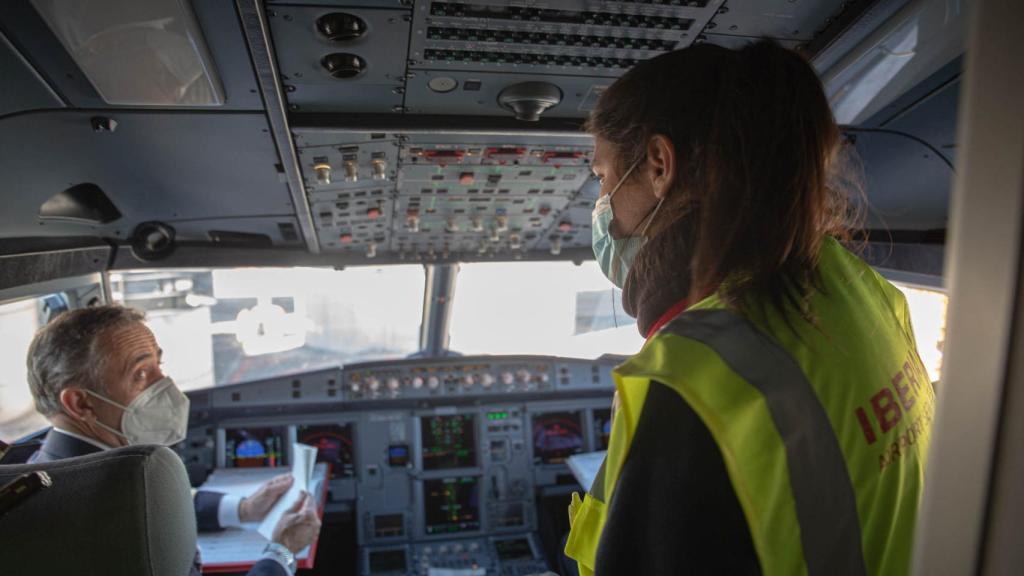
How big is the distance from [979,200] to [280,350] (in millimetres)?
5027

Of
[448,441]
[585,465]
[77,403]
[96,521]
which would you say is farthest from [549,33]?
[448,441]

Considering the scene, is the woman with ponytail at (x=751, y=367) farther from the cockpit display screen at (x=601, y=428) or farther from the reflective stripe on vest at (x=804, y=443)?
the cockpit display screen at (x=601, y=428)

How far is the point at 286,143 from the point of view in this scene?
7.28 feet

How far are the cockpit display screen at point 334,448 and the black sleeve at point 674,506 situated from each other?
436 cm

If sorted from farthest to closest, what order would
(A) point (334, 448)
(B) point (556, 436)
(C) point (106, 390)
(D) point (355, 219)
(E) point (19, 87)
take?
(B) point (556, 436), (A) point (334, 448), (D) point (355, 219), (C) point (106, 390), (E) point (19, 87)

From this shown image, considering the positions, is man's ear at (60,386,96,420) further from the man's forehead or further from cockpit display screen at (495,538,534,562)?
cockpit display screen at (495,538,534,562)

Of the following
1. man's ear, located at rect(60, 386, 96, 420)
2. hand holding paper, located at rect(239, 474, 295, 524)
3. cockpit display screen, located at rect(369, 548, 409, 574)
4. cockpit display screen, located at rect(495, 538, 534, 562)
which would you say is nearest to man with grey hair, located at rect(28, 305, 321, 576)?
man's ear, located at rect(60, 386, 96, 420)

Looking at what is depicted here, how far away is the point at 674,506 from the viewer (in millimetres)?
771

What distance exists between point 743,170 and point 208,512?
345 cm

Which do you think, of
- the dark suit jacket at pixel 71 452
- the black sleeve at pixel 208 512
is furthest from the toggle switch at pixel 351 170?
the black sleeve at pixel 208 512

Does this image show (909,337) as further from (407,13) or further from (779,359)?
(407,13)

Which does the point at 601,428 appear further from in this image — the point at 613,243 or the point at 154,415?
the point at 613,243

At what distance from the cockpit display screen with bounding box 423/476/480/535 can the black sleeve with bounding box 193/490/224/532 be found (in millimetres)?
1753

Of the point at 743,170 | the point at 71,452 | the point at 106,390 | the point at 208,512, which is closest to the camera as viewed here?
the point at 743,170
